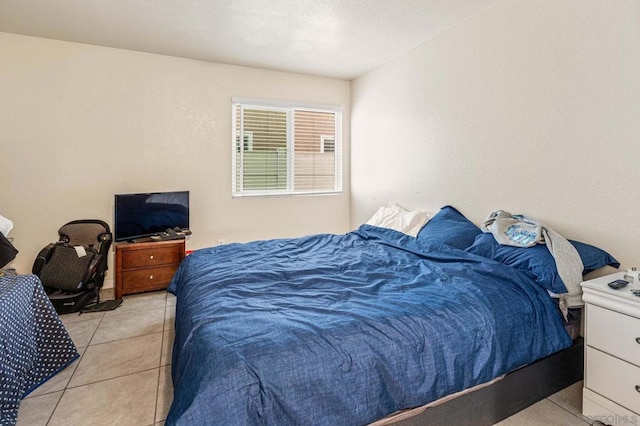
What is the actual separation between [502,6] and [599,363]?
8.34 ft

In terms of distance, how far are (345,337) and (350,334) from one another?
3 centimetres

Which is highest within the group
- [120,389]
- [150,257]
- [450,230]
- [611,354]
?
[450,230]

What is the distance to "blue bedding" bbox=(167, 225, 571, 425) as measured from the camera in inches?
47.0

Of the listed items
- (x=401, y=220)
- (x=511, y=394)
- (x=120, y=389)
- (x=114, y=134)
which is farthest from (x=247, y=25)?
(x=511, y=394)

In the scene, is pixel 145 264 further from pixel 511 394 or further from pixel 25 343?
pixel 511 394

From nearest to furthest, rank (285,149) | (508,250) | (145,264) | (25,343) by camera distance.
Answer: (25,343) < (508,250) < (145,264) < (285,149)

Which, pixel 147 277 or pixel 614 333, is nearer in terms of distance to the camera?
pixel 614 333

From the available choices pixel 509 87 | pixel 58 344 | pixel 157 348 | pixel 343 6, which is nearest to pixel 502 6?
pixel 509 87

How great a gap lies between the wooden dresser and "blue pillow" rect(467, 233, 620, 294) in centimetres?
306

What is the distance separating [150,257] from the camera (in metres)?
3.53

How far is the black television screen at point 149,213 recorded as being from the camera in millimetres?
3480

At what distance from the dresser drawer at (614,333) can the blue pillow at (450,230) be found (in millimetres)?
955

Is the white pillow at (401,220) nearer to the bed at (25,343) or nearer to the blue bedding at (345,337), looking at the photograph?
the blue bedding at (345,337)

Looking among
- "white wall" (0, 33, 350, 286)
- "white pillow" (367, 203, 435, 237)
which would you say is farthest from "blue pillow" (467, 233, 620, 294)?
"white wall" (0, 33, 350, 286)
